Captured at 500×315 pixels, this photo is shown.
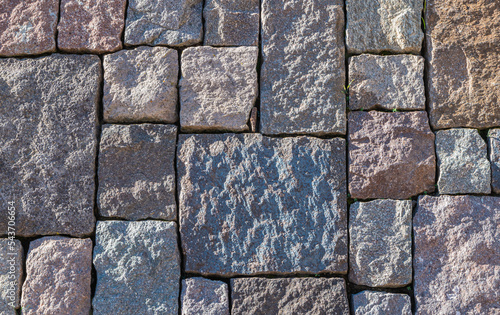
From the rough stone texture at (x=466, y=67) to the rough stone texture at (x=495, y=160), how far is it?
0.27ft

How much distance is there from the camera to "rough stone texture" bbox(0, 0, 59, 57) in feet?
8.15

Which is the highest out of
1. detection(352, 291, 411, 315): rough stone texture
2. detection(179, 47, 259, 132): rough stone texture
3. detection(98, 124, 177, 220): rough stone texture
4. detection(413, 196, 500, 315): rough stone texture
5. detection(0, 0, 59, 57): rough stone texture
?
detection(0, 0, 59, 57): rough stone texture

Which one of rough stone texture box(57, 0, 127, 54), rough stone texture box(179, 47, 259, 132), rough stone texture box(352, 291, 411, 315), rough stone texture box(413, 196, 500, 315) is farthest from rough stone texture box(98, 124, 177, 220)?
rough stone texture box(413, 196, 500, 315)

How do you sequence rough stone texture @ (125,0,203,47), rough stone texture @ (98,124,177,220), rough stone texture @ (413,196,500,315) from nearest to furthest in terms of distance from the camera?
rough stone texture @ (413,196,500,315) → rough stone texture @ (98,124,177,220) → rough stone texture @ (125,0,203,47)

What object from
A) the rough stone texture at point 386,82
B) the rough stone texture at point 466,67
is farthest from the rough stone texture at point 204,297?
the rough stone texture at point 466,67

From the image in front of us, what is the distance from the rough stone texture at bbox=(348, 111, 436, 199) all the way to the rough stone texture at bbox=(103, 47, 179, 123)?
1129 millimetres

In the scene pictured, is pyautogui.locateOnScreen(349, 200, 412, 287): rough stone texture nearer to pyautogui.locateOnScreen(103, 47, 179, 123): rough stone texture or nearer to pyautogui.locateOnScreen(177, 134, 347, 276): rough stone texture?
pyautogui.locateOnScreen(177, 134, 347, 276): rough stone texture

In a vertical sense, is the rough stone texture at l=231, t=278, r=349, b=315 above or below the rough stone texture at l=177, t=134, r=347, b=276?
below

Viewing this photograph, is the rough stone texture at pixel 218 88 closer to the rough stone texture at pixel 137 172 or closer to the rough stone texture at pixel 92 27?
the rough stone texture at pixel 137 172

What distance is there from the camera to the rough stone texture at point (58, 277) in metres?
2.28

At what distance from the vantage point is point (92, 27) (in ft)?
8.16

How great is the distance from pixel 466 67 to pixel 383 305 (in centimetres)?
146

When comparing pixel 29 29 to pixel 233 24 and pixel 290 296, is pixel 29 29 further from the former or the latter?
pixel 290 296

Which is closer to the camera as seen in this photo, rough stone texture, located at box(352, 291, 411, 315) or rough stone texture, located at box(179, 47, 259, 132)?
rough stone texture, located at box(352, 291, 411, 315)
